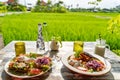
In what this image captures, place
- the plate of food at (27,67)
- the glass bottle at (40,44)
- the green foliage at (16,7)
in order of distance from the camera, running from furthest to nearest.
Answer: the green foliage at (16,7), the glass bottle at (40,44), the plate of food at (27,67)

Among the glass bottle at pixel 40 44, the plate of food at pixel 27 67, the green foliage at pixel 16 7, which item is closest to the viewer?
the plate of food at pixel 27 67

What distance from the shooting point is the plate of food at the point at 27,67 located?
108 centimetres

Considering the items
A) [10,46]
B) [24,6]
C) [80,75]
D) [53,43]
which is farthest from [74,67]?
[24,6]

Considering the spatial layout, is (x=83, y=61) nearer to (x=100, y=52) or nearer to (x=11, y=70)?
(x=100, y=52)

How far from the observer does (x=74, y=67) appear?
3.83 feet

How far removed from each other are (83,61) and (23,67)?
16.8 inches

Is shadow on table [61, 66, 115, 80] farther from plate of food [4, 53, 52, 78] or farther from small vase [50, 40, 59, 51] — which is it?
small vase [50, 40, 59, 51]

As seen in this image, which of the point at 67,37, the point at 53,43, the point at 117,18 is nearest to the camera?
the point at 53,43

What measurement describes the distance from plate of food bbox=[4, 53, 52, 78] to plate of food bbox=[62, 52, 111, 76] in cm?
14

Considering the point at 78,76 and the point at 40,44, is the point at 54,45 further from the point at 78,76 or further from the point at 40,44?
the point at 78,76

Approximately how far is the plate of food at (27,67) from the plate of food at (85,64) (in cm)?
14

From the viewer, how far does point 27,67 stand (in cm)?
112

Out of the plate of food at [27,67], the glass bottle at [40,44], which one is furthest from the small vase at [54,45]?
the plate of food at [27,67]

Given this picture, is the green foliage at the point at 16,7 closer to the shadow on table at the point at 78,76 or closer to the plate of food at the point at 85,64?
the plate of food at the point at 85,64
